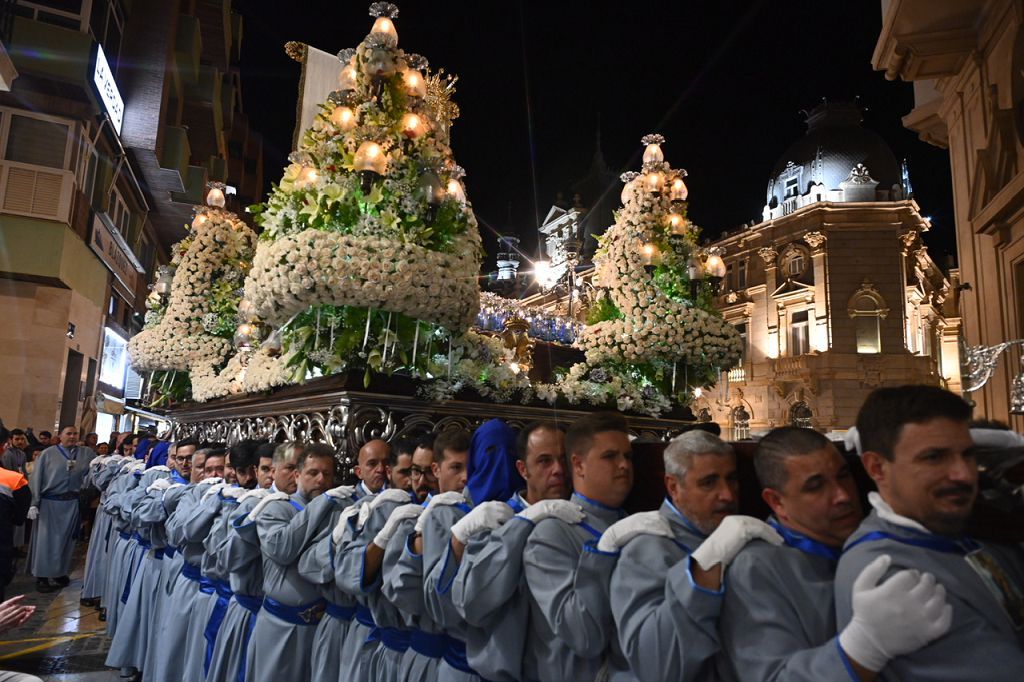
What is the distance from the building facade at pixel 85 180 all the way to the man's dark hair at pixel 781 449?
14.7m

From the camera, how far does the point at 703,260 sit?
7879 mm

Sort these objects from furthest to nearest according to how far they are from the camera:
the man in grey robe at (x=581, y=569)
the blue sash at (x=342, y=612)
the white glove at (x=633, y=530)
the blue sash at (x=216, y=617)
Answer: the blue sash at (x=216, y=617), the blue sash at (x=342, y=612), the man in grey robe at (x=581, y=569), the white glove at (x=633, y=530)

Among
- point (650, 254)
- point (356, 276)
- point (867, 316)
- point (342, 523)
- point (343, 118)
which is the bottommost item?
point (342, 523)

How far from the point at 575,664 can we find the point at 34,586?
11.5m

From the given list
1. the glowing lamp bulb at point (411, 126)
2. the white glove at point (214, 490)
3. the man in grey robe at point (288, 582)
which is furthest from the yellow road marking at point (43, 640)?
the glowing lamp bulb at point (411, 126)

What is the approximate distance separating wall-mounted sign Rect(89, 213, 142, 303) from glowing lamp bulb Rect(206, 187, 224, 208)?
28.9 feet

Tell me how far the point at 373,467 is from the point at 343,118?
2981mm

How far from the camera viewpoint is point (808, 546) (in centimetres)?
230

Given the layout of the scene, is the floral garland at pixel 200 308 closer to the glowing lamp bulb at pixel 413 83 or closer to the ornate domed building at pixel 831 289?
the glowing lamp bulb at pixel 413 83

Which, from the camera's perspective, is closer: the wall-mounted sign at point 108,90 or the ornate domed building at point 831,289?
the wall-mounted sign at point 108,90

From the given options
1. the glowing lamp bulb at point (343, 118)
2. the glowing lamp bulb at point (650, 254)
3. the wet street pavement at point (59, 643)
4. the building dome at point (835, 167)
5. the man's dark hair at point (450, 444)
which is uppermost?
the building dome at point (835, 167)

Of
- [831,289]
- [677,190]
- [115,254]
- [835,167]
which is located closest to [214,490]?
Result: [677,190]

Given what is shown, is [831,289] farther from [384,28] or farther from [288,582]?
[288,582]

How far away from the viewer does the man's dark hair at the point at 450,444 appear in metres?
4.06
